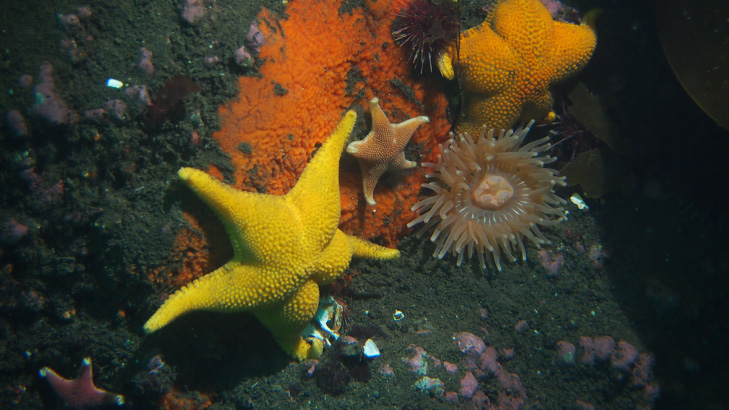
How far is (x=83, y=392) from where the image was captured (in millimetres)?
3545

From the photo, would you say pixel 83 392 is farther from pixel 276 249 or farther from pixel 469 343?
pixel 469 343

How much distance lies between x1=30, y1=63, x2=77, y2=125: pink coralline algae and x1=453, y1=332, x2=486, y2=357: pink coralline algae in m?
4.28

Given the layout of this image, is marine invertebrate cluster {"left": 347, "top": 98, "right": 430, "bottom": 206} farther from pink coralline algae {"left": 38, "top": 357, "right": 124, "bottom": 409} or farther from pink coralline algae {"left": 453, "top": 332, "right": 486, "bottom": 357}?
pink coralline algae {"left": 38, "top": 357, "right": 124, "bottom": 409}

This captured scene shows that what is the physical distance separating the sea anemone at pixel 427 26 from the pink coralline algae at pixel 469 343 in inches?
114

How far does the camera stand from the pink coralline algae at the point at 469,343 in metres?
4.05

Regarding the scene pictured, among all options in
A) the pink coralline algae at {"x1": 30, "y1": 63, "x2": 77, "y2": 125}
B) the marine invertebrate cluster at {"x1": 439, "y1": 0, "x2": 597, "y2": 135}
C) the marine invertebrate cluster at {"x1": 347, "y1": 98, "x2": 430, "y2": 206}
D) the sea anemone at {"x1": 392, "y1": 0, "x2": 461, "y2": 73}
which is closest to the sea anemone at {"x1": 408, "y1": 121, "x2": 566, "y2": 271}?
the marine invertebrate cluster at {"x1": 439, "y1": 0, "x2": 597, "y2": 135}

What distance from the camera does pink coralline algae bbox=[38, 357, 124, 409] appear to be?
11.6 feet

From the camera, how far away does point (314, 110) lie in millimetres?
3650

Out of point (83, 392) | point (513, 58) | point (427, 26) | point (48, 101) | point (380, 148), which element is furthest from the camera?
point (513, 58)

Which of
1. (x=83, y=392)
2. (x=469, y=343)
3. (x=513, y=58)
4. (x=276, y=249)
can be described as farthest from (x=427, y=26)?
(x=83, y=392)

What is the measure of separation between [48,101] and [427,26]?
3432 mm

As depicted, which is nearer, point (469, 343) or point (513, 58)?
point (513, 58)

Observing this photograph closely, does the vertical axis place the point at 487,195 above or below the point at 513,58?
below

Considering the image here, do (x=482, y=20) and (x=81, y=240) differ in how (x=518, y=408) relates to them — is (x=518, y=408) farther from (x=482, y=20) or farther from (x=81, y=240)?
(x=81, y=240)
